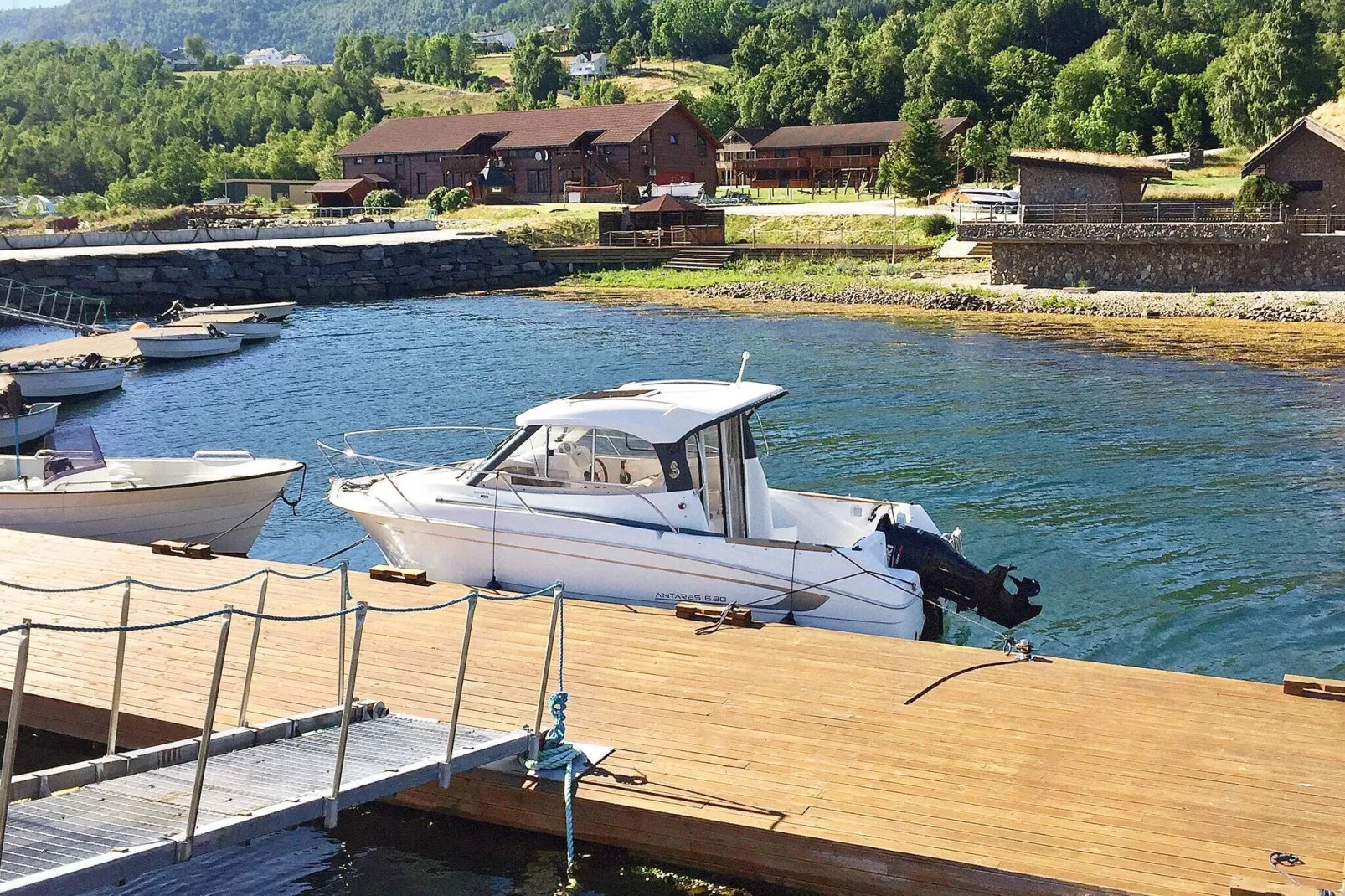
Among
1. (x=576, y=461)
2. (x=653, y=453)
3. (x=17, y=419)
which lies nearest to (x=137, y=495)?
(x=576, y=461)

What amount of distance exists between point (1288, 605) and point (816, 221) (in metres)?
53.1

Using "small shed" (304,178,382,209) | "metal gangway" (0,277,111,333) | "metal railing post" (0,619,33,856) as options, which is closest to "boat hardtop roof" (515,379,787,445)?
"metal railing post" (0,619,33,856)

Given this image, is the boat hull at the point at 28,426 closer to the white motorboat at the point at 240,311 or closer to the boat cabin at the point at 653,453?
the boat cabin at the point at 653,453

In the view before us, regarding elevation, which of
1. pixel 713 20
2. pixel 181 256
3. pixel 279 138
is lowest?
pixel 181 256

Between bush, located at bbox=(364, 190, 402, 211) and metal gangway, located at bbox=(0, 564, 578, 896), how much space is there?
8051 centimetres

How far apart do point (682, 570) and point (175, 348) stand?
34814 millimetres

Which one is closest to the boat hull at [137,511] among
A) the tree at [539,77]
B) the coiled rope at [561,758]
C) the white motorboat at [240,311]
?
the coiled rope at [561,758]

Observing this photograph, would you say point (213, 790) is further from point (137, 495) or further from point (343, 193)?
point (343, 193)

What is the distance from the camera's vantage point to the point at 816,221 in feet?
225

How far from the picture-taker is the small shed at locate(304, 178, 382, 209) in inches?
3533

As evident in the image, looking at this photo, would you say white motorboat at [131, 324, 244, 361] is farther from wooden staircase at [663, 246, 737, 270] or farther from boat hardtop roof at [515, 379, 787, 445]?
boat hardtop roof at [515, 379, 787, 445]

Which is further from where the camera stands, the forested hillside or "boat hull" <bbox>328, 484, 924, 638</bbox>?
the forested hillside

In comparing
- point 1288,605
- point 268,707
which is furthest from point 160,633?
point 1288,605

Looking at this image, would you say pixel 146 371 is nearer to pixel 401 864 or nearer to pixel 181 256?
pixel 181 256
